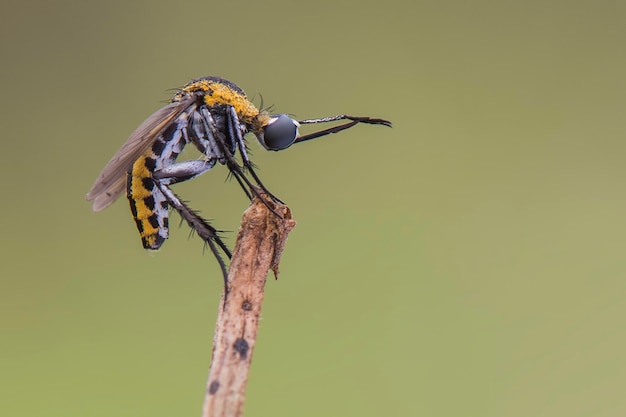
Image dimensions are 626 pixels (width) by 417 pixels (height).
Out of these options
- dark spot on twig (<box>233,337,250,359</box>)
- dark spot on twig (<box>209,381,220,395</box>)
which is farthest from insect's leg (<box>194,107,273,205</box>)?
dark spot on twig (<box>209,381,220,395</box>)

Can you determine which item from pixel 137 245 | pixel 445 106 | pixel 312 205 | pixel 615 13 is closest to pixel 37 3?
pixel 137 245

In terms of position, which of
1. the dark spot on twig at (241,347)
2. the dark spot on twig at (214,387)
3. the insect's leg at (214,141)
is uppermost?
the insect's leg at (214,141)

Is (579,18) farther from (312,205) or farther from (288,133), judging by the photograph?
(288,133)

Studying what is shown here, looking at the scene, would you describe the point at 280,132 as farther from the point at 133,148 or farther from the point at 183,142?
the point at 133,148

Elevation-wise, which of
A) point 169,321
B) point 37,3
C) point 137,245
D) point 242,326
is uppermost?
point 37,3

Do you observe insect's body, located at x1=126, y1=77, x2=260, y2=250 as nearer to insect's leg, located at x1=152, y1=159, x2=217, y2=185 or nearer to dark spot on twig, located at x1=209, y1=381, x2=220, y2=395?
insect's leg, located at x1=152, y1=159, x2=217, y2=185

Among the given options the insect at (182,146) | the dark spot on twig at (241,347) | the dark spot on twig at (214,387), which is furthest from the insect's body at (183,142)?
the dark spot on twig at (214,387)

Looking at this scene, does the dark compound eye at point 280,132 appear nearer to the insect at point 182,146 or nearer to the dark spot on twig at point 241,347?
the insect at point 182,146
